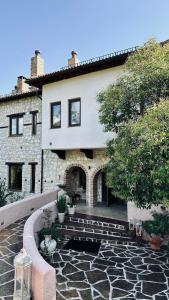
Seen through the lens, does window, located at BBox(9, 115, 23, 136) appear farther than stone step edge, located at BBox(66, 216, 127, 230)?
Yes

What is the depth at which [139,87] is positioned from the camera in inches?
263

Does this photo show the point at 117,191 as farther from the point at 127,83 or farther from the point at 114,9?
the point at 114,9

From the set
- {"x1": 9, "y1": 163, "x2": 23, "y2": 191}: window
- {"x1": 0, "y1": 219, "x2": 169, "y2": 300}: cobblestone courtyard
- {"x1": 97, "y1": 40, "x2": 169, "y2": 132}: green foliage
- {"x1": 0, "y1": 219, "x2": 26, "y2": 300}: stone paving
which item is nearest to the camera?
{"x1": 0, "y1": 219, "x2": 26, "y2": 300}: stone paving

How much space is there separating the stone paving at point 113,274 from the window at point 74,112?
6214 mm

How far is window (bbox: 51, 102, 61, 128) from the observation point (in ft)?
41.8

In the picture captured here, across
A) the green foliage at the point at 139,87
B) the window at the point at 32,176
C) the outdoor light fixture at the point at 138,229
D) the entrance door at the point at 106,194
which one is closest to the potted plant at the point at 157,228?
the outdoor light fixture at the point at 138,229

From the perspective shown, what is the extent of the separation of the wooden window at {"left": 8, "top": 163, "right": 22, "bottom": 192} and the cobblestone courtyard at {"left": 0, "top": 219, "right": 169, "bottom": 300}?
24.5 ft

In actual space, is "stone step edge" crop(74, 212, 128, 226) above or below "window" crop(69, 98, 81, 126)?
below

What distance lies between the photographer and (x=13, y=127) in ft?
54.2

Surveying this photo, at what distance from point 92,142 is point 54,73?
4.10 m

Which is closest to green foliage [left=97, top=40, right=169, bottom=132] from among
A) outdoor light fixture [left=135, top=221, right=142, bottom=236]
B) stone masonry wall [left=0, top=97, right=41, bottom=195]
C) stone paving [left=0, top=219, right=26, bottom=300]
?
outdoor light fixture [left=135, top=221, right=142, bottom=236]

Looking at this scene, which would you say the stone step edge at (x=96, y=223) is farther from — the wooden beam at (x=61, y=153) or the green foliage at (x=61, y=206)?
the wooden beam at (x=61, y=153)

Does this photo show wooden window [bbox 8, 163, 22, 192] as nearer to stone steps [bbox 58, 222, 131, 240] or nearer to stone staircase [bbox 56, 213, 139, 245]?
stone staircase [bbox 56, 213, 139, 245]

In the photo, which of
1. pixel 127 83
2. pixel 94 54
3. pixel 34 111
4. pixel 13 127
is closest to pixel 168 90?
pixel 127 83
